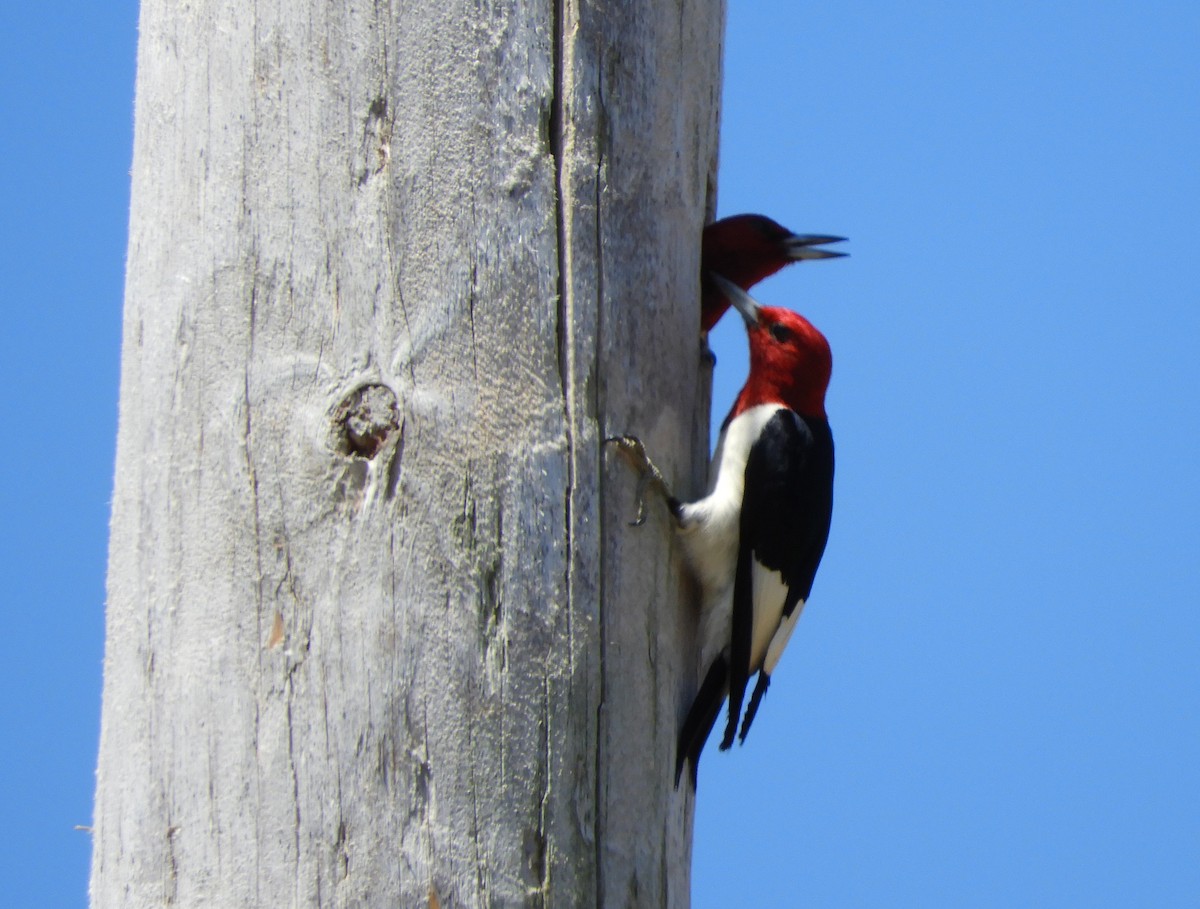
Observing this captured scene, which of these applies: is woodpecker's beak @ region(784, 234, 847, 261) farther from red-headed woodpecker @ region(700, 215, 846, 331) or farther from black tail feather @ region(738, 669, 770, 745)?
black tail feather @ region(738, 669, 770, 745)

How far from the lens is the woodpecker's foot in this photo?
2365mm

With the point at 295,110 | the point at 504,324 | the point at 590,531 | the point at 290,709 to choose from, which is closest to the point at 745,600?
the point at 590,531

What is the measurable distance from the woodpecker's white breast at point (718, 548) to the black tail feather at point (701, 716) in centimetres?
3

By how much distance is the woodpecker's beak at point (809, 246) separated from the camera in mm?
3746

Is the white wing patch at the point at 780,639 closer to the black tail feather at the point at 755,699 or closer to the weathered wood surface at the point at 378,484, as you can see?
the black tail feather at the point at 755,699

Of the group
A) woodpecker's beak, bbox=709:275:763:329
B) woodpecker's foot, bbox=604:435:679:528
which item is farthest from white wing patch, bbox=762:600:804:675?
woodpecker's foot, bbox=604:435:679:528

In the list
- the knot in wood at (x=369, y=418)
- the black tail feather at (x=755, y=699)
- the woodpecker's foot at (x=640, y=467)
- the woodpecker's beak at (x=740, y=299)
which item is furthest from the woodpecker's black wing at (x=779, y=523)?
the knot in wood at (x=369, y=418)

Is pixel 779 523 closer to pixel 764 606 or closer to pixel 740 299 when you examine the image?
pixel 764 606

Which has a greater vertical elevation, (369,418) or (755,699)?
(369,418)

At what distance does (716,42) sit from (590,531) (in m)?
1.13

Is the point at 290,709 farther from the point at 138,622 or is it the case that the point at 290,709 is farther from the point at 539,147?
the point at 539,147

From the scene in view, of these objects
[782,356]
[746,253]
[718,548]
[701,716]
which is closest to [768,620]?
[718,548]

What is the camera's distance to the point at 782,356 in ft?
11.3

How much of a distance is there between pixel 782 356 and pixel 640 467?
1128mm
